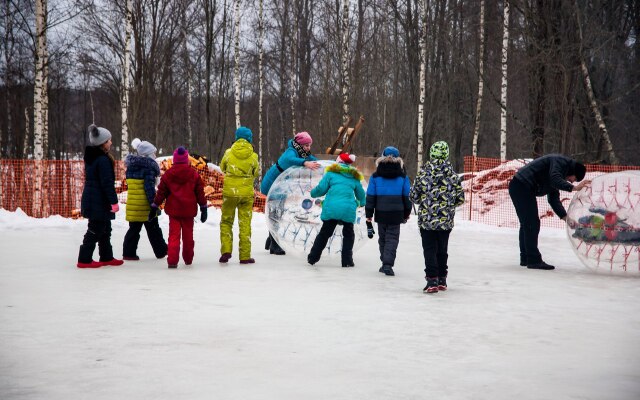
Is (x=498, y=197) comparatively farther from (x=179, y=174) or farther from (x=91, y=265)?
(x=91, y=265)

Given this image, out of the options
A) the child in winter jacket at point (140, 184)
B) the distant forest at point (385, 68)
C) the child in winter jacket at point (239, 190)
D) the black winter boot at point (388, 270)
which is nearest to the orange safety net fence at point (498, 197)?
the distant forest at point (385, 68)

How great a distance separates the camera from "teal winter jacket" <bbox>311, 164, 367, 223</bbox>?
10.1 m

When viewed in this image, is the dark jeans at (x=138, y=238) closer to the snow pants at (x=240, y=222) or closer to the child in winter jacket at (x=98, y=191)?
the child in winter jacket at (x=98, y=191)

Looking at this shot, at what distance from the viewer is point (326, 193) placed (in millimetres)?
10430

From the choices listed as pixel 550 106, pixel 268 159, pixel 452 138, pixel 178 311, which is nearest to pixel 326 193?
pixel 178 311

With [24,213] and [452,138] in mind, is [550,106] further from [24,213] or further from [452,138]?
[452,138]

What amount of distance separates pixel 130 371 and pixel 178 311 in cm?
209

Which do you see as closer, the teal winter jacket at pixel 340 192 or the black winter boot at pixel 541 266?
the teal winter jacket at pixel 340 192

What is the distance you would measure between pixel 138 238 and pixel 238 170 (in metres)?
1.88

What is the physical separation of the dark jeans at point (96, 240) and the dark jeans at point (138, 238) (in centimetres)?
68

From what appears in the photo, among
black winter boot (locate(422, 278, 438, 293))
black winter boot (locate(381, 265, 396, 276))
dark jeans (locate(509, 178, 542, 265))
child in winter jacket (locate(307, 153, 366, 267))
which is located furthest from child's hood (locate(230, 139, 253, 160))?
dark jeans (locate(509, 178, 542, 265))

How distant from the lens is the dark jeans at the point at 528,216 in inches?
416

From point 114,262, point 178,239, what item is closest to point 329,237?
point 178,239

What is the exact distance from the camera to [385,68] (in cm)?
4022
